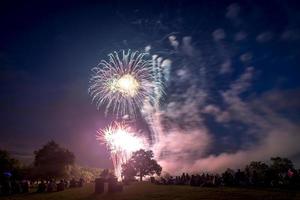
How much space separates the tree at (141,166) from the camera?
10625cm

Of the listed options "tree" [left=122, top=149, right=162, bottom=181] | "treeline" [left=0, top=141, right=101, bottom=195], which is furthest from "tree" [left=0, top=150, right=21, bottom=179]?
"tree" [left=122, top=149, right=162, bottom=181]

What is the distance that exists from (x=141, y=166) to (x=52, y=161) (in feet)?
93.4

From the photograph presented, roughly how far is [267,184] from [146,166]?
2764 inches

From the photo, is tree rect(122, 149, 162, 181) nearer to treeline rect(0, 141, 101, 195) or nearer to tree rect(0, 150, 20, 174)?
treeline rect(0, 141, 101, 195)

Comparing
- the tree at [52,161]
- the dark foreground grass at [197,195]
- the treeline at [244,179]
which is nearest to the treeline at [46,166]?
the tree at [52,161]

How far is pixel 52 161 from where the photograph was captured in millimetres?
107312

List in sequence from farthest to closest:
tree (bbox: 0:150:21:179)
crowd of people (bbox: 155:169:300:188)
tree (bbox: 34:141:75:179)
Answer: tree (bbox: 34:141:75:179), tree (bbox: 0:150:21:179), crowd of people (bbox: 155:169:300:188)

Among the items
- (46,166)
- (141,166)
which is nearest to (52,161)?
(46,166)

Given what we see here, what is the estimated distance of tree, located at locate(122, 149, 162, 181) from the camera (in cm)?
10625

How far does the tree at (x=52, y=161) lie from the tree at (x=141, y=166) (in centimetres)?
1906

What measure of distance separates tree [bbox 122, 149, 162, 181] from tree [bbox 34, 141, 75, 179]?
62.5 feet

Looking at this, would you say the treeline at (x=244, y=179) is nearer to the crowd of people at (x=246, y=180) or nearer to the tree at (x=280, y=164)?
the crowd of people at (x=246, y=180)

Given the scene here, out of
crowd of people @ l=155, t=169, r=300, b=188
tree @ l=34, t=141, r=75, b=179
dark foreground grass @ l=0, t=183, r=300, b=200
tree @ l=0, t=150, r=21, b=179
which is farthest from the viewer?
tree @ l=34, t=141, r=75, b=179

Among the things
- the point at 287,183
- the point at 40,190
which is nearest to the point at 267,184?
the point at 287,183
